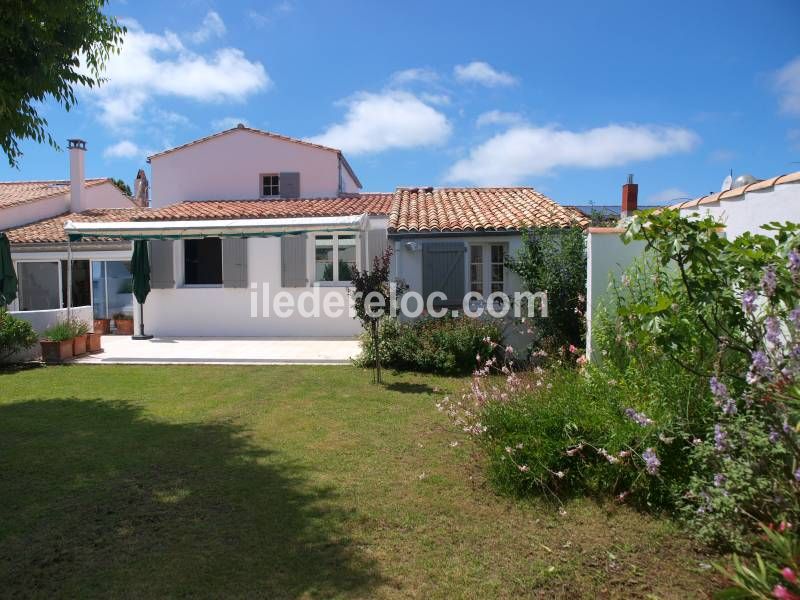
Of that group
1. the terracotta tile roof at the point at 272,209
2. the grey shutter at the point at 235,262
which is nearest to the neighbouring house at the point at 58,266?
the terracotta tile roof at the point at 272,209

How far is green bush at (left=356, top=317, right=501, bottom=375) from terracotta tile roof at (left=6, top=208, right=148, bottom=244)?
10.4 metres

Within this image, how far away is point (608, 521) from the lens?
4.71 m

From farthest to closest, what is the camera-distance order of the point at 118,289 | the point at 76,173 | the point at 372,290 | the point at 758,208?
Answer: the point at 76,173, the point at 118,289, the point at 372,290, the point at 758,208

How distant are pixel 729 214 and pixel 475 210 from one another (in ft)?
29.6

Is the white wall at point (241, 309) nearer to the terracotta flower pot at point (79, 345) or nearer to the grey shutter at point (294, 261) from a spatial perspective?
the grey shutter at point (294, 261)

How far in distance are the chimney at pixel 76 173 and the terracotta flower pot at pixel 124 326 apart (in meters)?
9.00

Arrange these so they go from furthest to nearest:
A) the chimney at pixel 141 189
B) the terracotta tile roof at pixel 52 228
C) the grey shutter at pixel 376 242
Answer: the chimney at pixel 141 189 → the terracotta tile roof at pixel 52 228 → the grey shutter at pixel 376 242

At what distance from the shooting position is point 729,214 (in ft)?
22.0

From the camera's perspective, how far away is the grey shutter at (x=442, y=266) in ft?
43.7

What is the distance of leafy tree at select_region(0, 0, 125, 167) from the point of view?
218 inches

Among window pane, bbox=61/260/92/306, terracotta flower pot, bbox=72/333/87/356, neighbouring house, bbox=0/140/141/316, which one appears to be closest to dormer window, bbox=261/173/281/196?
neighbouring house, bbox=0/140/141/316

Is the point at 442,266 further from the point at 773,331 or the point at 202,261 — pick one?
the point at 773,331

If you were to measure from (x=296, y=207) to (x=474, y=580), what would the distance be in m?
16.4

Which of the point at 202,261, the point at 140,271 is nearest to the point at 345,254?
the point at 202,261
